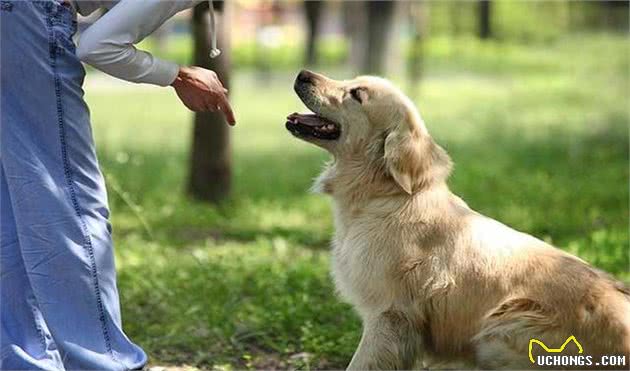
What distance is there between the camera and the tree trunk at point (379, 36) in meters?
23.4

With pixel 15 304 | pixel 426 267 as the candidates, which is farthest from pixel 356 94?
pixel 15 304

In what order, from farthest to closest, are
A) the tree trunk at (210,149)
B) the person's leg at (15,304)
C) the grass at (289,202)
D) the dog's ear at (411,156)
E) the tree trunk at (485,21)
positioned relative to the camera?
the tree trunk at (485,21) → the tree trunk at (210,149) → the grass at (289,202) → the dog's ear at (411,156) → the person's leg at (15,304)

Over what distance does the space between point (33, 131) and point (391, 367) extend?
171 centimetres

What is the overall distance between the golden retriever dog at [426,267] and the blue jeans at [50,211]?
0.96 metres

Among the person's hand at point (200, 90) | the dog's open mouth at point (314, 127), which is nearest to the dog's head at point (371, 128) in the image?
the dog's open mouth at point (314, 127)

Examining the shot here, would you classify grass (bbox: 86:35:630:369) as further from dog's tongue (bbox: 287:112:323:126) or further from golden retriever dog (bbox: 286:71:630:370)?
dog's tongue (bbox: 287:112:323:126)

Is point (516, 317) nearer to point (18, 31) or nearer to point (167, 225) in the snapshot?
point (18, 31)

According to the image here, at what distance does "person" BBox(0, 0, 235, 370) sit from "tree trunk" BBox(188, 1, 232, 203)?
5.19 meters

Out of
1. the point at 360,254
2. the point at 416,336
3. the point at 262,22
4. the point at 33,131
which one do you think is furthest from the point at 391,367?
the point at 262,22

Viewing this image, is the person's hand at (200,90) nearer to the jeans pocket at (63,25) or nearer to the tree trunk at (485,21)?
the jeans pocket at (63,25)

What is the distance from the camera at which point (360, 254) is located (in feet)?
16.3

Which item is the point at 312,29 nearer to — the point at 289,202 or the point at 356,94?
the point at 289,202

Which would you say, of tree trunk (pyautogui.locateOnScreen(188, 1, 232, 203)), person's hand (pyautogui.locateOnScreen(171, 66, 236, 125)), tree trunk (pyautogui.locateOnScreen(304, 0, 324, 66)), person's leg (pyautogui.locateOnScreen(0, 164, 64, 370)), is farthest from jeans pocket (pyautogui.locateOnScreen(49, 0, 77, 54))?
tree trunk (pyautogui.locateOnScreen(304, 0, 324, 66))

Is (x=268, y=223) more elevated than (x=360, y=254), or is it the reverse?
(x=360, y=254)
